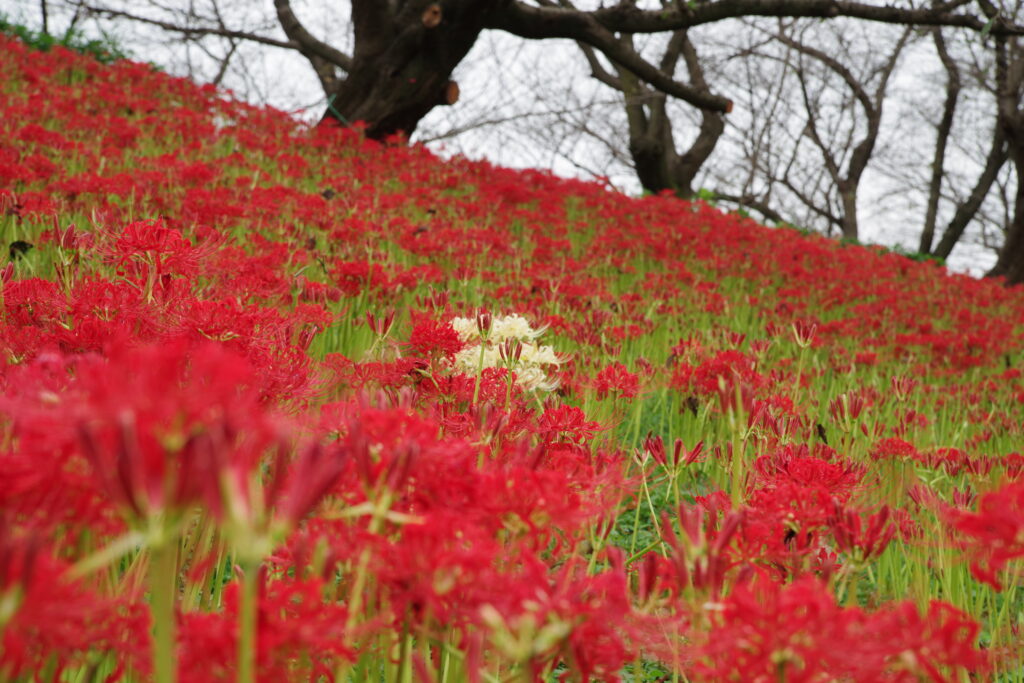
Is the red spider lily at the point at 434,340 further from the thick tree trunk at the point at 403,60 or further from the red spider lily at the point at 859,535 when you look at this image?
the thick tree trunk at the point at 403,60

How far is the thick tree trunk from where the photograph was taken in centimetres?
829

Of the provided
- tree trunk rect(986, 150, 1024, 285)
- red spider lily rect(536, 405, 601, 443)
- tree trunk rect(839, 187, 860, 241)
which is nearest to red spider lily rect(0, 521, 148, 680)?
red spider lily rect(536, 405, 601, 443)

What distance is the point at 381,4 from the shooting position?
349 inches

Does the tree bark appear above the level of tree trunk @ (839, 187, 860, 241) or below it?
above

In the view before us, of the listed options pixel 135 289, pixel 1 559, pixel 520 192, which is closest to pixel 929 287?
pixel 520 192

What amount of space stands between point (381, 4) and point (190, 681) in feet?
30.8

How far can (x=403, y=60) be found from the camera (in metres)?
8.49

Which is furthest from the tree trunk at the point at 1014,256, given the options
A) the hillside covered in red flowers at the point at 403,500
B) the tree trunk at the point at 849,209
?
the hillside covered in red flowers at the point at 403,500

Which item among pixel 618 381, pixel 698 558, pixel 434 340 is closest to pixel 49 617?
pixel 698 558

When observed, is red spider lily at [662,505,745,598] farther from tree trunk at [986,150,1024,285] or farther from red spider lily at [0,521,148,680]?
tree trunk at [986,150,1024,285]

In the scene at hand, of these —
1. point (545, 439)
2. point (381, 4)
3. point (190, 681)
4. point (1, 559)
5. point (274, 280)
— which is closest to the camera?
point (1, 559)

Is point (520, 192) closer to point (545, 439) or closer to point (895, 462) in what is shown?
point (895, 462)

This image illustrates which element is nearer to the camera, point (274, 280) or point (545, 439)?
point (545, 439)

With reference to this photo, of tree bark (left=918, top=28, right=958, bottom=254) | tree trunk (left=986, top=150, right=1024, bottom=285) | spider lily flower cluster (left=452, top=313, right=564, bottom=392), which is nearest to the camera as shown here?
spider lily flower cluster (left=452, top=313, right=564, bottom=392)
